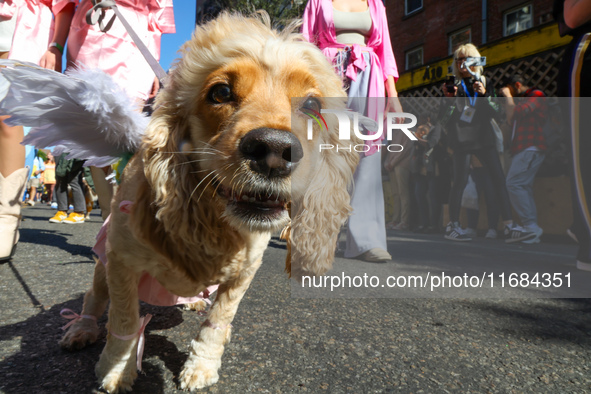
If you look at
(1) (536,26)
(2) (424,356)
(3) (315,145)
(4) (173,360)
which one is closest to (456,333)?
(2) (424,356)

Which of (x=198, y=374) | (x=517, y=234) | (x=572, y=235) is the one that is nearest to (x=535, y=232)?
(x=517, y=234)

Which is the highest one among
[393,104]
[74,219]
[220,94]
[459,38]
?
Answer: [459,38]

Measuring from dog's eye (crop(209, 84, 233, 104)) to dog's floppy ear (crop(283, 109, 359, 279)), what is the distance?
1.57 feet

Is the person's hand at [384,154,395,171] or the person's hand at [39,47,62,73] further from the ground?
the person's hand at [39,47,62,73]

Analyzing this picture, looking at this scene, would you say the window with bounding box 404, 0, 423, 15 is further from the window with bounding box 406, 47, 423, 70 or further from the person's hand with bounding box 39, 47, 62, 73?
the person's hand with bounding box 39, 47, 62, 73

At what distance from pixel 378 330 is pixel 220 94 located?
1.44 m

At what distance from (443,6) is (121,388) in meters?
19.4

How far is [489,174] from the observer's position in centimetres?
205

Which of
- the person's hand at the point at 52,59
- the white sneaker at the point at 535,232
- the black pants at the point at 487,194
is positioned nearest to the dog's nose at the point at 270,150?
the black pants at the point at 487,194

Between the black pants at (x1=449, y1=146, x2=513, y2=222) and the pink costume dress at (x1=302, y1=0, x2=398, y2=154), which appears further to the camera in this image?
the pink costume dress at (x1=302, y1=0, x2=398, y2=154)

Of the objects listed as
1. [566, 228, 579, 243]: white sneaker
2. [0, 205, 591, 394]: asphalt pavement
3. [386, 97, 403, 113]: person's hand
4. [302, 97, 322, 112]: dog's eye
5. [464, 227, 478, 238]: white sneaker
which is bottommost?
[0, 205, 591, 394]: asphalt pavement

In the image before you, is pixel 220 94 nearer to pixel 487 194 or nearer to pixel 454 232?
pixel 454 232

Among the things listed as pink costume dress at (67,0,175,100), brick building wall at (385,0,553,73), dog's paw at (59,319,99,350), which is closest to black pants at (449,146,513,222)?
dog's paw at (59,319,99,350)

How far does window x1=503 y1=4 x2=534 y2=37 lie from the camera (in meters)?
14.2
